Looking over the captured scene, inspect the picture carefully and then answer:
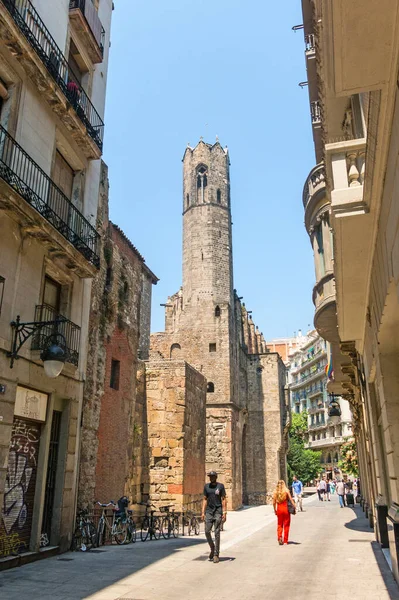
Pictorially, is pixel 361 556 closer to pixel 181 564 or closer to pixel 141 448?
pixel 181 564

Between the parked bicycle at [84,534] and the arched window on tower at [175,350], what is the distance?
24.5m

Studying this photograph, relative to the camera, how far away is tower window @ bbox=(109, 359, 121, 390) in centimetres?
1427

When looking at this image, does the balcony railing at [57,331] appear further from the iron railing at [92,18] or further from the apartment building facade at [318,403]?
the apartment building facade at [318,403]

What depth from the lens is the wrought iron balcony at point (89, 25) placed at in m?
12.3

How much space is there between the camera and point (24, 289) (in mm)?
9164

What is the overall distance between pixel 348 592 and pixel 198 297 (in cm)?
2959

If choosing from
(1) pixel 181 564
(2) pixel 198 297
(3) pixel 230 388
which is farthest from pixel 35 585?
(2) pixel 198 297

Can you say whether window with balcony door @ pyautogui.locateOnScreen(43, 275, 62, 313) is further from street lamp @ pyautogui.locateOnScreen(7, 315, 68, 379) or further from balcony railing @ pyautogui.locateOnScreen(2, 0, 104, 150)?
balcony railing @ pyautogui.locateOnScreen(2, 0, 104, 150)

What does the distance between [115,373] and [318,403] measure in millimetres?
60660

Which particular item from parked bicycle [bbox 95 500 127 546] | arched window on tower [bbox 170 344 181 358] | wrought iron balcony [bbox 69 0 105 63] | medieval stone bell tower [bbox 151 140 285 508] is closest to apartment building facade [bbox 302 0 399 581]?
parked bicycle [bbox 95 500 127 546]

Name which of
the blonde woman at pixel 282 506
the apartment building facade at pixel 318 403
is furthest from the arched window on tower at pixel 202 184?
the apartment building facade at pixel 318 403

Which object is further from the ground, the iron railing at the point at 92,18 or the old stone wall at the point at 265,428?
the iron railing at the point at 92,18

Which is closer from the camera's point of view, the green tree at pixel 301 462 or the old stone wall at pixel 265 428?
the old stone wall at pixel 265 428

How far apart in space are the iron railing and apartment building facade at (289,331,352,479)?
51967 millimetres
